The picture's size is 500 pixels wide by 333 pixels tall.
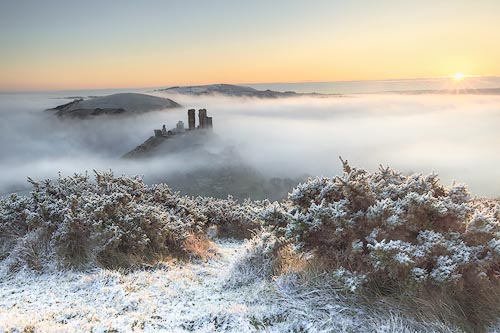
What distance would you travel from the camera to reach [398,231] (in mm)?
4207

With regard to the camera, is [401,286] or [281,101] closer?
[401,286]

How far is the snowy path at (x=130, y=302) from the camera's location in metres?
3.56

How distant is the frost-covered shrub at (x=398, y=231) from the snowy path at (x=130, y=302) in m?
1.01

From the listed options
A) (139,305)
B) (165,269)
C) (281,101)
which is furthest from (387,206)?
(281,101)

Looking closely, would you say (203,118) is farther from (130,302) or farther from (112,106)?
(130,302)

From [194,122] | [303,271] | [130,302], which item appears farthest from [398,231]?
[194,122]

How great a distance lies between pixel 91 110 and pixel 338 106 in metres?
109

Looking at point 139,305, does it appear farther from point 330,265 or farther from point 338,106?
point 338,106

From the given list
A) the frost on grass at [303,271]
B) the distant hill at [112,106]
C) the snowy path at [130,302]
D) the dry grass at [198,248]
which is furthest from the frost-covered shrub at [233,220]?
the distant hill at [112,106]

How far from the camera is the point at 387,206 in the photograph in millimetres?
4188

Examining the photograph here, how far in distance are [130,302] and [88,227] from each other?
7.39 ft

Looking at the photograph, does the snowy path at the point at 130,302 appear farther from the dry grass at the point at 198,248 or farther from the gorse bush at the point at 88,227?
the dry grass at the point at 198,248

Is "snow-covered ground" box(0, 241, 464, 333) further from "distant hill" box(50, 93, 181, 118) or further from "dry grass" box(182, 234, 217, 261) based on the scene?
"distant hill" box(50, 93, 181, 118)

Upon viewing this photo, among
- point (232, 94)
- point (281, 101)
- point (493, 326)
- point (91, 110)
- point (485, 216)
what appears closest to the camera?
point (493, 326)
